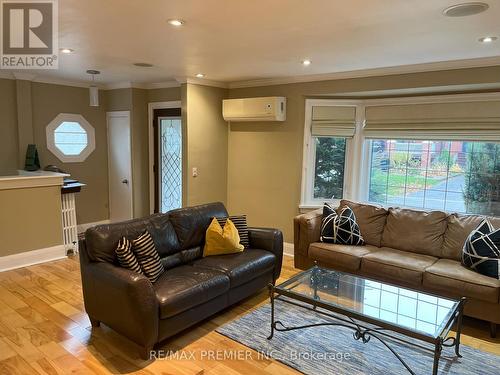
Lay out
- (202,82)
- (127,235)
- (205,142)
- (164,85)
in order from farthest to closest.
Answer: (164,85) → (205,142) → (202,82) → (127,235)

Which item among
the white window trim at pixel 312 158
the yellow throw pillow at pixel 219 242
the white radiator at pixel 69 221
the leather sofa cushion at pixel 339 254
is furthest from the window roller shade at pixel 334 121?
the white radiator at pixel 69 221

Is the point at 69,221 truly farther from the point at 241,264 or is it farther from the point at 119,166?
the point at 241,264

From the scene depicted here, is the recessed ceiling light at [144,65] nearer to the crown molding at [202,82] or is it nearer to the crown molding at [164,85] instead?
the crown molding at [202,82]

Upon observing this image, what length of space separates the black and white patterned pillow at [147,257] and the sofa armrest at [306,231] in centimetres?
178

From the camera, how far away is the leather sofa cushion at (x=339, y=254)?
3.63 metres

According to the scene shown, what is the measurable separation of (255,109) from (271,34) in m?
2.08

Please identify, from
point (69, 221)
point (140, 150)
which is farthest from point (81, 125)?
point (69, 221)

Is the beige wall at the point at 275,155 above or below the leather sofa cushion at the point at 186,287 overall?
above

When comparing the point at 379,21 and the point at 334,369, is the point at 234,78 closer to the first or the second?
the point at 379,21

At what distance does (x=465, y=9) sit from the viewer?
7.12 ft

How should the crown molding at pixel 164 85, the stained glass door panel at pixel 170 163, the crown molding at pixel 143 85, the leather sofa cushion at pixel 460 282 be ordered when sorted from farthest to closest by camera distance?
the stained glass door panel at pixel 170 163, the crown molding at pixel 143 85, the crown molding at pixel 164 85, the leather sofa cushion at pixel 460 282

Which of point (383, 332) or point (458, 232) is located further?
point (458, 232)

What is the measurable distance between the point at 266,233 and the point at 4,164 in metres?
3.85

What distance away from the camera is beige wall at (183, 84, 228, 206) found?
4891 millimetres
